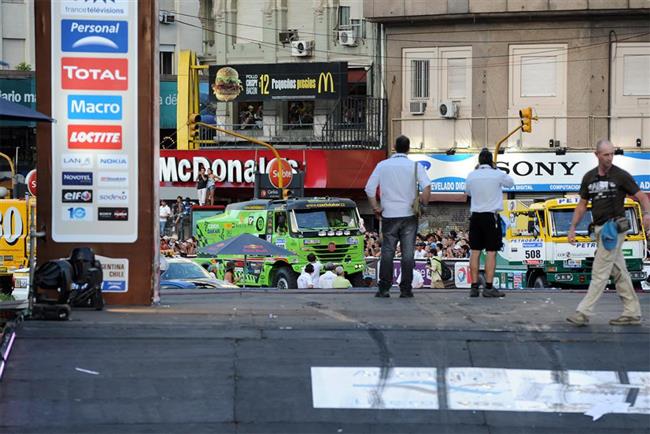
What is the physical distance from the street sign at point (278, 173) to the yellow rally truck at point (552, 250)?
44.4 ft

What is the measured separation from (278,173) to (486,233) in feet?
90.8

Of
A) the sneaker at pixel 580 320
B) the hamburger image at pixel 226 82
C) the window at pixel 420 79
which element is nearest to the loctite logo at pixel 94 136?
the sneaker at pixel 580 320

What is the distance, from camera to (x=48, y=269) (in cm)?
1141

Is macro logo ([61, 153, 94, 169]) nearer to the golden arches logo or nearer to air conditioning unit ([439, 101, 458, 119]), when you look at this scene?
air conditioning unit ([439, 101, 458, 119])

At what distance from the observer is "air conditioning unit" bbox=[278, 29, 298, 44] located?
51219 millimetres

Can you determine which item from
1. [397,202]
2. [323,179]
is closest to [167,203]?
[323,179]

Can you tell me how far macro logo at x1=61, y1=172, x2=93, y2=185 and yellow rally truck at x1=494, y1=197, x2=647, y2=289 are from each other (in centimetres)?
1719

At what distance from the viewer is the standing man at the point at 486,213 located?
48.6 ft

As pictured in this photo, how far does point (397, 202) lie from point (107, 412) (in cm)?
578

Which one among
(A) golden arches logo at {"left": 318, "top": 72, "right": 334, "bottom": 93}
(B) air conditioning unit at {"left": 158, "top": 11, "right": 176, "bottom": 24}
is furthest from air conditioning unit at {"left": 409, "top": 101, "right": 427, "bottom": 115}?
(B) air conditioning unit at {"left": 158, "top": 11, "right": 176, "bottom": 24}

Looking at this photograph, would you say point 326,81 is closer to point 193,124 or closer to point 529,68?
point 193,124

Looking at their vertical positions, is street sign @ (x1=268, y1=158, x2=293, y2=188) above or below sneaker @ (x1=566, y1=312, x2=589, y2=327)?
above

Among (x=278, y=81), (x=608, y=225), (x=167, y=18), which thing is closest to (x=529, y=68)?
(x=278, y=81)

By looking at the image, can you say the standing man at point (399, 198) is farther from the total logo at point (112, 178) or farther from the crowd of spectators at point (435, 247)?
the crowd of spectators at point (435, 247)
